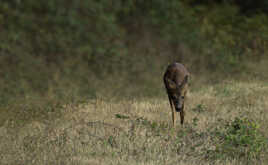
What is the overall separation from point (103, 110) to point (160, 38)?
31.3 ft

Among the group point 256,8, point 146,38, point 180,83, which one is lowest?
point 180,83

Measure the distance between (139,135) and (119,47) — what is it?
990 centimetres

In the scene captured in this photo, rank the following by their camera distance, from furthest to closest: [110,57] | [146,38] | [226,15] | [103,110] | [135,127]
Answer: [226,15]
[146,38]
[110,57]
[103,110]
[135,127]

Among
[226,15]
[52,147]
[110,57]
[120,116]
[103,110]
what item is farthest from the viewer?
[226,15]

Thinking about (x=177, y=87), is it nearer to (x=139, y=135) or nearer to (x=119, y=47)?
(x=139, y=135)

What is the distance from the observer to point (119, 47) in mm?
18344

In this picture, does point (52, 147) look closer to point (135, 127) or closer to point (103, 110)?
point (135, 127)

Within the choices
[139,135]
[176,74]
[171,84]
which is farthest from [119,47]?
[139,135]

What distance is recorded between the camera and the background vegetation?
48.9ft

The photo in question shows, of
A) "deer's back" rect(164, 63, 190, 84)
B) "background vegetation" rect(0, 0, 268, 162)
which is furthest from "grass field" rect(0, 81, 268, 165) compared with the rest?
"background vegetation" rect(0, 0, 268, 162)

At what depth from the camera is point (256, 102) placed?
1152 centimetres

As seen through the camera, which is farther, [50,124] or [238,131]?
[50,124]

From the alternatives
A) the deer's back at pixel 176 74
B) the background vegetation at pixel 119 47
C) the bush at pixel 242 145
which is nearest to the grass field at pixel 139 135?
the bush at pixel 242 145

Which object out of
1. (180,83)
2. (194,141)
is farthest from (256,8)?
(194,141)
